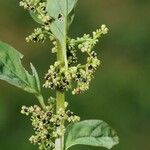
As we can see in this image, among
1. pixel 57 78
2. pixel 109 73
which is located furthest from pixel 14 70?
pixel 109 73

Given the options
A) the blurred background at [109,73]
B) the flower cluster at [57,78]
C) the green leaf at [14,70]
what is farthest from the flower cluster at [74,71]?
the blurred background at [109,73]

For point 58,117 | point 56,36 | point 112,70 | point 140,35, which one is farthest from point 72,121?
point 140,35

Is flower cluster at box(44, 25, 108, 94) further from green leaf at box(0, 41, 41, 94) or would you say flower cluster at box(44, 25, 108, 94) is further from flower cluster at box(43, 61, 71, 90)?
green leaf at box(0, 41, 41, 94)

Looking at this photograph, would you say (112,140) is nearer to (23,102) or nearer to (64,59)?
(64,59)

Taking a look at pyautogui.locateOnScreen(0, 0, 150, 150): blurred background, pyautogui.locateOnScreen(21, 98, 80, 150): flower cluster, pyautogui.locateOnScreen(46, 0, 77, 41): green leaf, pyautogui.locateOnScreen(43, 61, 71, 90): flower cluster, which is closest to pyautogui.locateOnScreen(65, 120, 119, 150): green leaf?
pyautogui.locateOnScreen(21, 98, 80, 150): flower cluster

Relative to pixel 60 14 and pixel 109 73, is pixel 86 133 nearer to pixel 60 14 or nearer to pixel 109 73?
pixel 60 14

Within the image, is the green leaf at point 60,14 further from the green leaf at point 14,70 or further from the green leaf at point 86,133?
the green leaf at point 86,133
